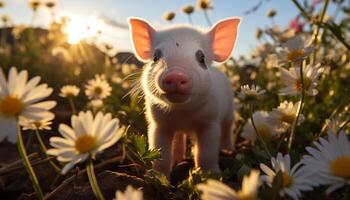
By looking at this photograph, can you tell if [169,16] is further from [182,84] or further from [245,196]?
[245,196]

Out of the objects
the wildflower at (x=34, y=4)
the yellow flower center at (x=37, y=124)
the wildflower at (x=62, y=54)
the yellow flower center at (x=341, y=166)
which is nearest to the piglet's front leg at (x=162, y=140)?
the yellow flower center at (x=37, y=124)

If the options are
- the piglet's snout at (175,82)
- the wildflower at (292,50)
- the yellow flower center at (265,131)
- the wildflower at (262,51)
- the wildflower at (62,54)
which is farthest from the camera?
the wildflower at (62,54)

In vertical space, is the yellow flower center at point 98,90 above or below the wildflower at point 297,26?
below

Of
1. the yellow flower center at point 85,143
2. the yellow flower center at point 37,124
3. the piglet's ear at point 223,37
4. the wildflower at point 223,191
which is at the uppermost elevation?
the piglet's ear at point 223,37

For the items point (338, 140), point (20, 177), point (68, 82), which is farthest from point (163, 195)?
point (68, 82)

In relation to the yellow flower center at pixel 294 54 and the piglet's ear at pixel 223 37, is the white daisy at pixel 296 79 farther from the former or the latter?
the piglet's ear at pixel 223 37

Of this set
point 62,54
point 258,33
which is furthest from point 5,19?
point 258,33

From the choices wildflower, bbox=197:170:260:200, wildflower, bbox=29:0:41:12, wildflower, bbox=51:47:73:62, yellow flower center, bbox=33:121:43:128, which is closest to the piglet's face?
yellow flower center, bbox=33:121:43:128
